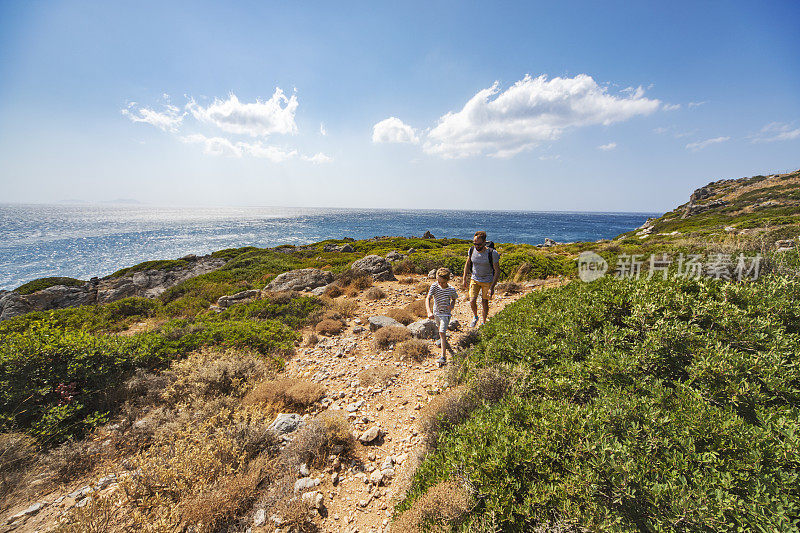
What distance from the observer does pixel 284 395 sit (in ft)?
17.6

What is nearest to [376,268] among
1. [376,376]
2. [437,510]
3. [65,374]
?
[376,376]

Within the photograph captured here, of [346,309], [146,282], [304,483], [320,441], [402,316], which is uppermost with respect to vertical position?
[402,316]

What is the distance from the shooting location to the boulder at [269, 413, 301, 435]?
4465mm

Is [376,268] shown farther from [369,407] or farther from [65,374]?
[65,374]

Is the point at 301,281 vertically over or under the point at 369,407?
over

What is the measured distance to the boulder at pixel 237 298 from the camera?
1229 centimetres

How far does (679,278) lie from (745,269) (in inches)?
67.7

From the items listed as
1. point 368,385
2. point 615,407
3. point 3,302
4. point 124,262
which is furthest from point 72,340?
point 124,262

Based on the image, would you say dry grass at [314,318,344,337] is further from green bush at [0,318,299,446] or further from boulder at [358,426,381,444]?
boulder at [358,426,381,444]

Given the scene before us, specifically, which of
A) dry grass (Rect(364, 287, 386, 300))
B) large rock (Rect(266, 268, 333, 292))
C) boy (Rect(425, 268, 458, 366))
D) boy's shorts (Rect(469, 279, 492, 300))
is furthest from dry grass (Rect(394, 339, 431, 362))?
large rock (Rect(266, 268, 333, 292))

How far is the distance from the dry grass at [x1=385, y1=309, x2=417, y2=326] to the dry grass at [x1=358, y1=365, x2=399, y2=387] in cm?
264

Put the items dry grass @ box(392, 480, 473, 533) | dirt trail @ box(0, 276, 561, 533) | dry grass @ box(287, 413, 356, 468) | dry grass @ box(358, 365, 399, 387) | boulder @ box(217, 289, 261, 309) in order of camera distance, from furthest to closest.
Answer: boulder @ box(217, 289, 261, 309), dry grass @ box(358, 365, 399, 387), dry grass @ box(287, 413, 356, 468), dirt trail @ box(0, 276, 561, 533), dry grass @ box(392, 480, 473, 533)

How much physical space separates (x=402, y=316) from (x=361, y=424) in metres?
4.29

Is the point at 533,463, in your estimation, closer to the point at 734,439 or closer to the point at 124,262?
the point at 734,439
